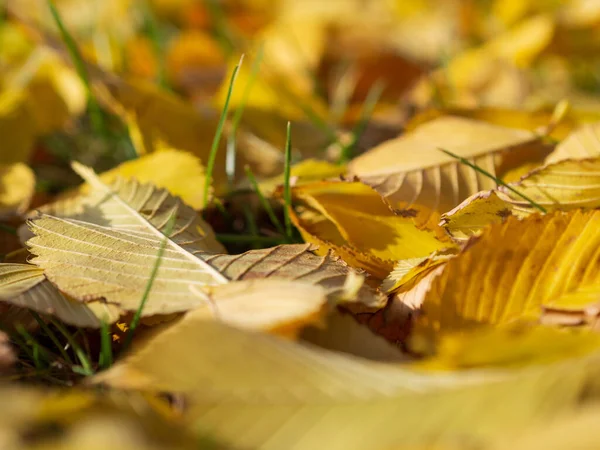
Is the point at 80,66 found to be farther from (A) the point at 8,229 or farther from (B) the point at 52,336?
(B) the point at 52,336

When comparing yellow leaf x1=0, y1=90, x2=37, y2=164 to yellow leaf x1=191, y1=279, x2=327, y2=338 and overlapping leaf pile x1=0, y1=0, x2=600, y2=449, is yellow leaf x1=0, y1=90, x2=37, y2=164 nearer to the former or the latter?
overlapping leaf pile x1=0, y1=0, x2=600, y2=449

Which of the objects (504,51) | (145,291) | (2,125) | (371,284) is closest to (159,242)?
(145,291)

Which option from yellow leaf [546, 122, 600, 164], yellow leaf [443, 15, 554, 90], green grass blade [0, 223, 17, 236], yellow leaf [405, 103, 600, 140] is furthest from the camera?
yellow leaf [443, 15, 554, 90]

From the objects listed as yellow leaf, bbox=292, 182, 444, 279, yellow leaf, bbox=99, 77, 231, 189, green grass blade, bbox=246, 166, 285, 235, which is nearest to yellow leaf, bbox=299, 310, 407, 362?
yellow leaf, bbox=292, 182, 444, 279

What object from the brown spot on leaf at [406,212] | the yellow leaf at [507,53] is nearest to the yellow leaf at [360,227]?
the brown spot on leaf at [406,212]

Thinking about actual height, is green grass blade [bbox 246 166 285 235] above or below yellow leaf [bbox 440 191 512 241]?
below

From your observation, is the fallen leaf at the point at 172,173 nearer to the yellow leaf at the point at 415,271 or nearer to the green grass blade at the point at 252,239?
the green grass blade at the point at 252,239

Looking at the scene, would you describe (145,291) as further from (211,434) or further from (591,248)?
(591,248)
